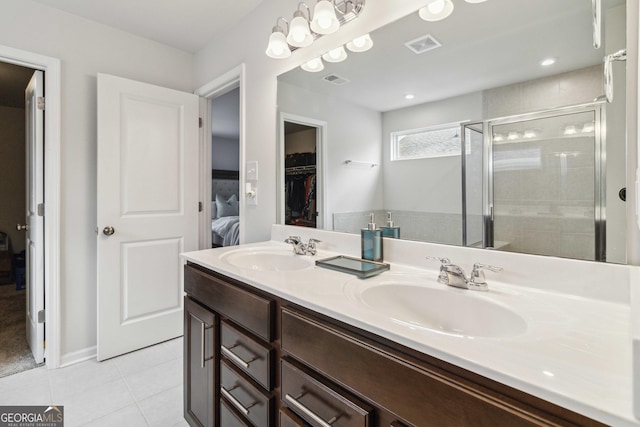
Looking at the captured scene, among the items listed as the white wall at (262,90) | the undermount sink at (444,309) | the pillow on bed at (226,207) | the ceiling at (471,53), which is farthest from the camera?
the pillow on bed at (226,207)

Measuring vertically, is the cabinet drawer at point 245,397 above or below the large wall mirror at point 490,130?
below

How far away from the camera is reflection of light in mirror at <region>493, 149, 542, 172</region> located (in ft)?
3.27

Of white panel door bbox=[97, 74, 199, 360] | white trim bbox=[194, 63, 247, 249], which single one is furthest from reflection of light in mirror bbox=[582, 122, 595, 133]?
white panel door bbox=[97, 74, 199, 360]

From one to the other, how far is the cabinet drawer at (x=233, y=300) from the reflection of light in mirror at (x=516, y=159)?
2.98ft

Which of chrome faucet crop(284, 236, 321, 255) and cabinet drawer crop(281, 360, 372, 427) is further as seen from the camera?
chrome faucet crop(284, 236, 321, 255)

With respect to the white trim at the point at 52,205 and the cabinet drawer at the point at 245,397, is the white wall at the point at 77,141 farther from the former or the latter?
the cabinet drawer at the point at 245,397

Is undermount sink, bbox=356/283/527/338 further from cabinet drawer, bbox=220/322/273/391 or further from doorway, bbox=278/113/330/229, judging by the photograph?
doorway, bbox=278/113/330/229

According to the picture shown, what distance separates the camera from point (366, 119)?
1.48 meters

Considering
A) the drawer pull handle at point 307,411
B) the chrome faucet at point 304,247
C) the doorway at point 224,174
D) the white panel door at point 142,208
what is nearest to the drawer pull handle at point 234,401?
the drawer pull handle at point 307,411

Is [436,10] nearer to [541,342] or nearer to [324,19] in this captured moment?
[324,19]

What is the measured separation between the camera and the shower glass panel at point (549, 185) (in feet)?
2.98

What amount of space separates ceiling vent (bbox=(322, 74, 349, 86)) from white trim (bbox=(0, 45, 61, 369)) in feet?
5.86

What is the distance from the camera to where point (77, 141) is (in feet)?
6.99

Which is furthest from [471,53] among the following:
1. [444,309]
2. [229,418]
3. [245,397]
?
[229,418]
